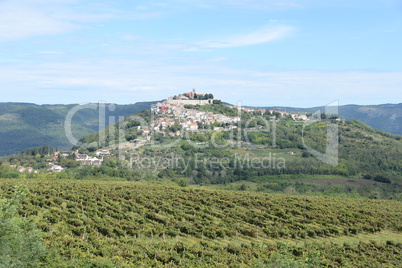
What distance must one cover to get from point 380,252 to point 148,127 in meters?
89.0

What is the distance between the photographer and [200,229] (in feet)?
81.1

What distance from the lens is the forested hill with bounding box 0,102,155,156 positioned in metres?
157

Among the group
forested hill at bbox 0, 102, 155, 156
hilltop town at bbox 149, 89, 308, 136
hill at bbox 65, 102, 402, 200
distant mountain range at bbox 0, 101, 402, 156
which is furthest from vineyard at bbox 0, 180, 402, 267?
forested hill at bbox 0, 102, 155, 156

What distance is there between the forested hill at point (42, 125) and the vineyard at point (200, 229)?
122425 mm

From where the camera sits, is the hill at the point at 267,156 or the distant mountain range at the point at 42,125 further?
the distant mountain range at the point at 42,125

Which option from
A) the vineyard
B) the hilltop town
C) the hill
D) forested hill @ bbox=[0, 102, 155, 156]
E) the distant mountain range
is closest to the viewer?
the vineyard

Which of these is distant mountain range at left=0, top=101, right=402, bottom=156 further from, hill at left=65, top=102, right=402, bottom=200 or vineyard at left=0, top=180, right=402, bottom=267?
vineyard at left=0, top=180, right=402, bottom=267

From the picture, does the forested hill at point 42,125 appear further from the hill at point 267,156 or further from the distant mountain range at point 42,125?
the hill at point 267,156

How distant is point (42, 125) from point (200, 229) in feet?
544

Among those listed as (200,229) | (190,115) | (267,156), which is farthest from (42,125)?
(200,229)

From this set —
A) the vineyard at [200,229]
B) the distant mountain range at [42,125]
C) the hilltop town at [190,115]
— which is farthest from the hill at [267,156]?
the distant mountain range at [42,125]

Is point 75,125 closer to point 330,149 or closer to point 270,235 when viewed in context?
point 330,149

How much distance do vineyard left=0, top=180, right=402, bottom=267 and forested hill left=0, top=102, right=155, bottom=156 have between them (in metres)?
122

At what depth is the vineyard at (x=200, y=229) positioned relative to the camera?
59.2 ft
